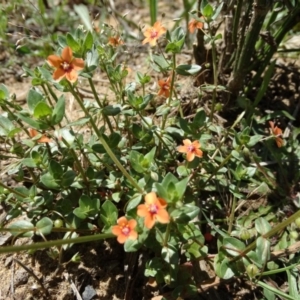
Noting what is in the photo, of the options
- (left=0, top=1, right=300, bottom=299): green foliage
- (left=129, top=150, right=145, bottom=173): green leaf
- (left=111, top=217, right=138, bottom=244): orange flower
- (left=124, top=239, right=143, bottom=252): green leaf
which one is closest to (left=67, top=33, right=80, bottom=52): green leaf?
(left=0, top=1, right=300, bottom=299): green foliage

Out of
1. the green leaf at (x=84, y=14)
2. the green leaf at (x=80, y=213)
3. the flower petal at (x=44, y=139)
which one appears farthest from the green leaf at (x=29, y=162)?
the green leaf at (x=84, y=14)

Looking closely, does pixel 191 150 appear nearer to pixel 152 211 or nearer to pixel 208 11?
pixel 152 211

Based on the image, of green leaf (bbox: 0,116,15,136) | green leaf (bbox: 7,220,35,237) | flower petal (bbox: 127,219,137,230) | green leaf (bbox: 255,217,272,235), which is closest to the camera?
flower petal (bbox: 127,219,137,230)

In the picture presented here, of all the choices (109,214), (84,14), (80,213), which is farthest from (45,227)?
(84,14)

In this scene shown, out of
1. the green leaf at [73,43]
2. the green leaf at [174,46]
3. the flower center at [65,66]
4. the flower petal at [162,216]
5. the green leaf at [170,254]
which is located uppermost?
the green leaf at [73,43]

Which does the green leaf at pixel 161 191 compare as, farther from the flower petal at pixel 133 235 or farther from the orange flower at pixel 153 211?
the flower petal at pixel 133 235

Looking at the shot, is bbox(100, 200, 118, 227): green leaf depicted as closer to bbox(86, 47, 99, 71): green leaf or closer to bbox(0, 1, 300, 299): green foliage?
bbox(0, 1, 300, 299): green foliage

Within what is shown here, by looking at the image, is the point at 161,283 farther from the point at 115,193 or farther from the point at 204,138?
the point at 204,138

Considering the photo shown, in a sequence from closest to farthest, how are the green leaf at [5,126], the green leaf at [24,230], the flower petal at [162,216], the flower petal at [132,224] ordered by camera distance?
the flower petal at [162,216] < the flower petal at [132,224] < the green leaf at [24,230] < the green leaf at [5,126]
